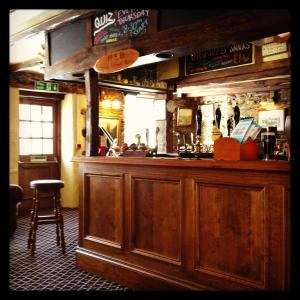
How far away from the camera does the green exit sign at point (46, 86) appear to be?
8117 millimetres

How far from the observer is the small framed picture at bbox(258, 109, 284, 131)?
727 centimetres

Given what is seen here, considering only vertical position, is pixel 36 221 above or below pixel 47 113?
below

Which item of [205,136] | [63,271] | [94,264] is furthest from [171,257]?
[205,136]

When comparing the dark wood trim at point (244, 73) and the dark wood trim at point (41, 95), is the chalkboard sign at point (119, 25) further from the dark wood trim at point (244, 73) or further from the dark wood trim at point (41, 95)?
the dark wood trim at point (41, 95)

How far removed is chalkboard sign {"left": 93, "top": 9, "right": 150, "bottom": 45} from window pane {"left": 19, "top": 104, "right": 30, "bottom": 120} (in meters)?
4.66

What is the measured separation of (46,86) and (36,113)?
72 cm

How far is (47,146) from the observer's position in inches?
340

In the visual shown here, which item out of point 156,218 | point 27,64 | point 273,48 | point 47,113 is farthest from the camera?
point 47,113

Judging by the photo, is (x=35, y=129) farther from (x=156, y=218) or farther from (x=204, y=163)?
(x=204, y=163)

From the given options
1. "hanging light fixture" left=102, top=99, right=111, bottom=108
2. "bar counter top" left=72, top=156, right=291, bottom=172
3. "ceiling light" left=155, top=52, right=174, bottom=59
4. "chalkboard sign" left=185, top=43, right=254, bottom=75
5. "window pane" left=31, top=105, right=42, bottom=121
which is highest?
"chalkboard sign" left=185, top=43, right=254, bottom=75

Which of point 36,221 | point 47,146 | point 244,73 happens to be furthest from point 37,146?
point 244,73

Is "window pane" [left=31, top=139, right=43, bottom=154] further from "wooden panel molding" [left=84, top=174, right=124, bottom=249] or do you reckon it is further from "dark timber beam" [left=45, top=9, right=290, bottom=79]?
"dark timber beam" [left=45, top=9, right=290, bottom=79]

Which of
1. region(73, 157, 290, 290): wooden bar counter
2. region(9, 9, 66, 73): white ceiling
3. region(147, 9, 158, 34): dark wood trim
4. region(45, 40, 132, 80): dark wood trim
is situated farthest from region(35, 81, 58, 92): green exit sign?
region(147, 9, 158, 34): dark wood trim

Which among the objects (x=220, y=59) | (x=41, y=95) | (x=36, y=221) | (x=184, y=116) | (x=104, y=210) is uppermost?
(x=220, y=59)
